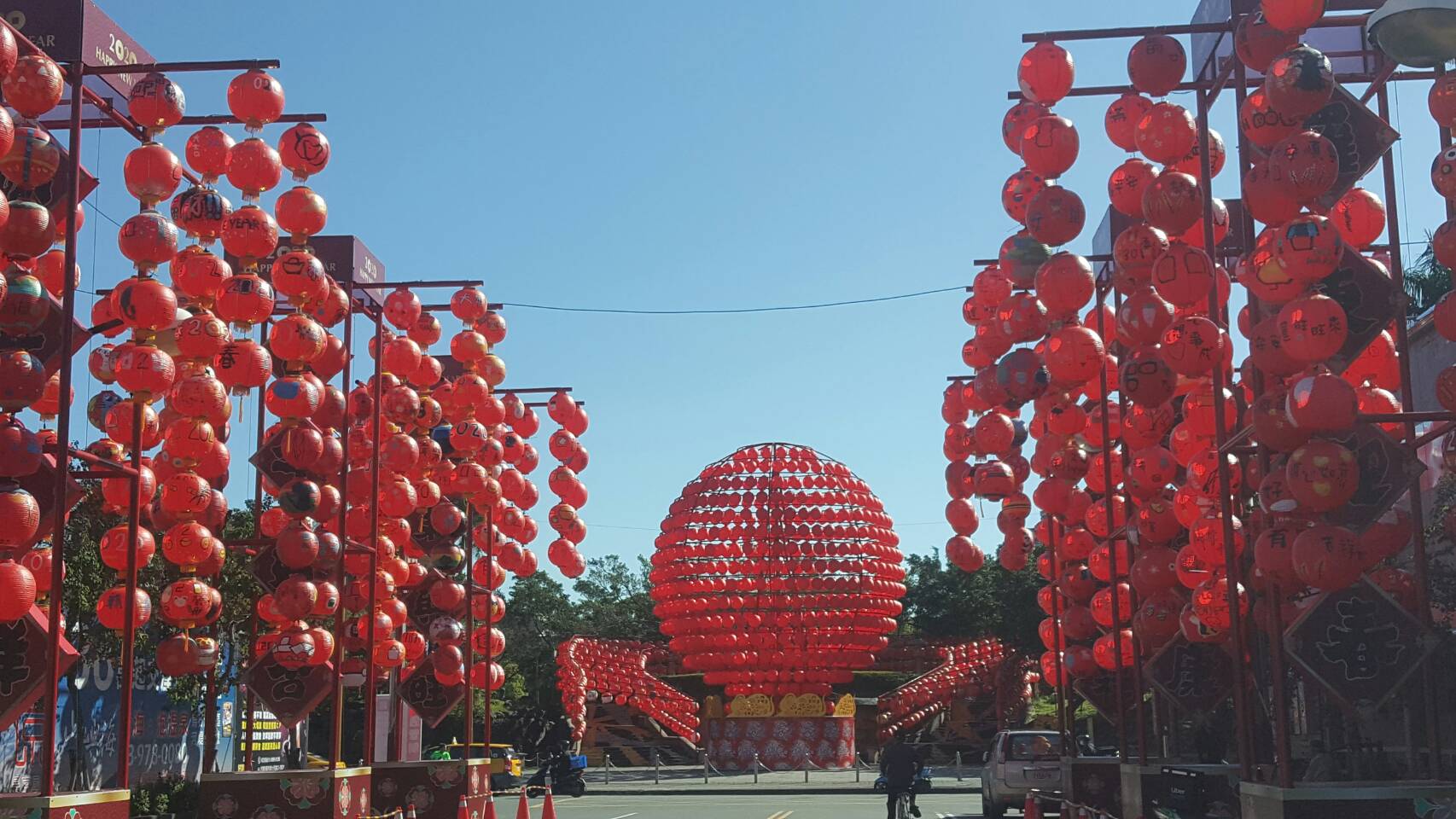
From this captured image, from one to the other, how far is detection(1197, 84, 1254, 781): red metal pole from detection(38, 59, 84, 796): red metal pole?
8294 mm

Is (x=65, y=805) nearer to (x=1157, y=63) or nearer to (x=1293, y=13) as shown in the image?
(x=1157, y=63)

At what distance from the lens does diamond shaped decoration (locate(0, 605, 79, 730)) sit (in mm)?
10711

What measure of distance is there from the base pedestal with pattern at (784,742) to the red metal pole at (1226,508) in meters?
31.3

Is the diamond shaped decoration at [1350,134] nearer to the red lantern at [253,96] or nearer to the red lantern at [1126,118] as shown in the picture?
the red lantern at [1126,118]

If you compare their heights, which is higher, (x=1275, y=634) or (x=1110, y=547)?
(x=1110, y=547)

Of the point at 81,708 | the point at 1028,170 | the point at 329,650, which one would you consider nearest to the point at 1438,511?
the point at 1028,170

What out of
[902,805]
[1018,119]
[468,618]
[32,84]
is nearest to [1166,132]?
[1018,119]

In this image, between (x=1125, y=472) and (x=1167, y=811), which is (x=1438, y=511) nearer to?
(x=1125, y=472)

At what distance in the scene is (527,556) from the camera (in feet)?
78.1

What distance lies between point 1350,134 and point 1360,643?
3.45 meters

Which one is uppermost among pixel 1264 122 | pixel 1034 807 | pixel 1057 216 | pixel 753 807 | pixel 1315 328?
pixel 1057 216

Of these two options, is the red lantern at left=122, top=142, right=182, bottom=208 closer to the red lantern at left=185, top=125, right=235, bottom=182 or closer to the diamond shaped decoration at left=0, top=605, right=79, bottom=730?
the red lantern at left=185, top=125, right=235, bottom=182

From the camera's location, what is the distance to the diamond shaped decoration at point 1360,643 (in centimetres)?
1008

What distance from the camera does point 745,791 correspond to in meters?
34.8
